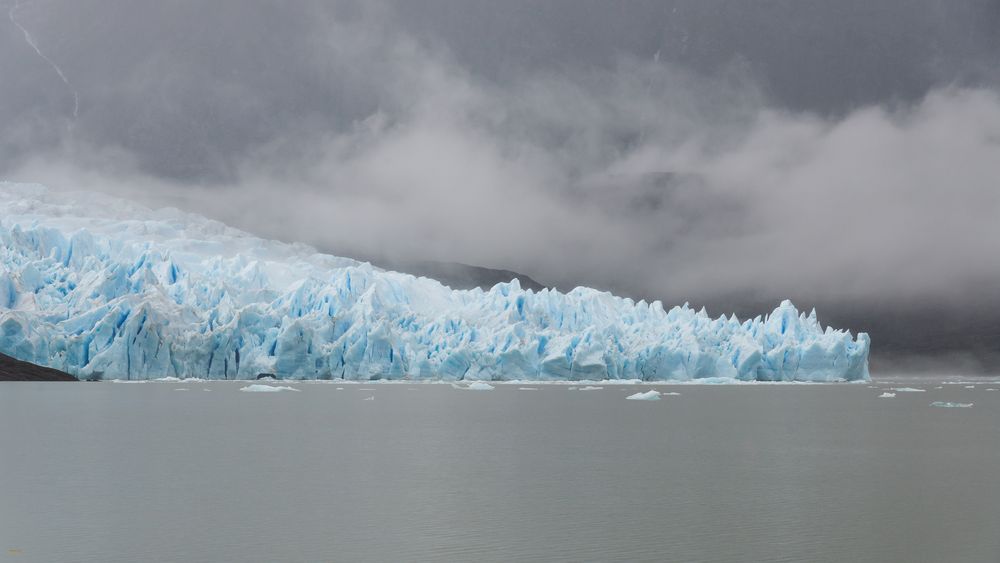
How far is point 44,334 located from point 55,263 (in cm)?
698

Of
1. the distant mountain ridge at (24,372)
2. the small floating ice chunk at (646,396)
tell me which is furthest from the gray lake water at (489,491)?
the distant mountain ridge at (24,372)

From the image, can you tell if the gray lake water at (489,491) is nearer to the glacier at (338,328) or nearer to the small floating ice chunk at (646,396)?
the small floating ice chunk at (646,396)

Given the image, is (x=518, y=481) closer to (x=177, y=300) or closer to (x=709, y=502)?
(x=709, y=502)

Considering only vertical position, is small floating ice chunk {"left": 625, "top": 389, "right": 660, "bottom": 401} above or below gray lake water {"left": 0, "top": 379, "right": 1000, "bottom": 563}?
above

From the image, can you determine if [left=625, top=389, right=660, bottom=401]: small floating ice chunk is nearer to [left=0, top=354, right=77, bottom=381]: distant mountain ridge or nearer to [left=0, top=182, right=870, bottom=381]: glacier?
[left=0, top=182, right=870, bottom=381]: glacier

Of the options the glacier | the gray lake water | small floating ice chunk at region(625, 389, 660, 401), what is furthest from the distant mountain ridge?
small floating ice chunk at region(625, 389, 660, 401)

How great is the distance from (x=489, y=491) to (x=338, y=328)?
1575 inches

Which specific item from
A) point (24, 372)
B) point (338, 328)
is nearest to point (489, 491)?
point (338, 328)

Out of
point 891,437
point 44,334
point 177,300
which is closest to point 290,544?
point 891,437

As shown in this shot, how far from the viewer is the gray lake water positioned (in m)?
8.50

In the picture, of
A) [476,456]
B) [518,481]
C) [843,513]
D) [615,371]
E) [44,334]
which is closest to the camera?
[843,513]

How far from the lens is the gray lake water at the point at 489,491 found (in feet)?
27.9

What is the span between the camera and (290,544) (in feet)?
27.9

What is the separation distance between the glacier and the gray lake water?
75.5 feet
